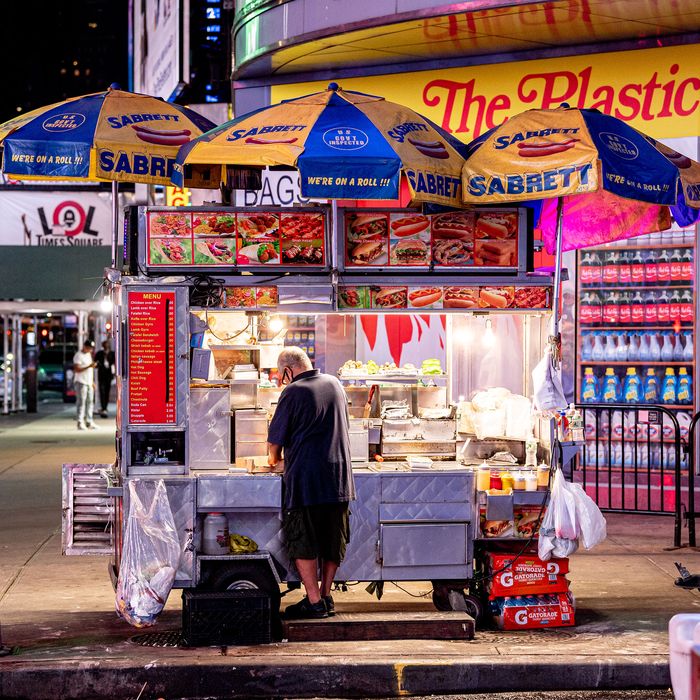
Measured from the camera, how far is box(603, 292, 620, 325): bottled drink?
13.1 meters

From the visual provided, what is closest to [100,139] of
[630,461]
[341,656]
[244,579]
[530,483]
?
[244,579]

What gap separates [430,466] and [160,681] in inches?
100

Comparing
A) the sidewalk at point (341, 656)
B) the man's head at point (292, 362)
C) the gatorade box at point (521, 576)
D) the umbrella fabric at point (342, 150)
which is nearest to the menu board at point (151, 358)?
the man's head at point (292, 362)

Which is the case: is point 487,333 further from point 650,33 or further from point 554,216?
point 650,33

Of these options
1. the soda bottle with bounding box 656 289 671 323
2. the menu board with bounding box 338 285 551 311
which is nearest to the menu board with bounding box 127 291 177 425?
the menu board with bounding box 338 285 551 311

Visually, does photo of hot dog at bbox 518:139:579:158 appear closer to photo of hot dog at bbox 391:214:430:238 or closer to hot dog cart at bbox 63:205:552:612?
hot dog cart at bbox 63:205:552:612

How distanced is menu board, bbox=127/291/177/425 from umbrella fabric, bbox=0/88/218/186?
1712mm

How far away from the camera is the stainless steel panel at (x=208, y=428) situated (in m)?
7.80

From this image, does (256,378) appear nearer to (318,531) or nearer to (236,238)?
(236,238)

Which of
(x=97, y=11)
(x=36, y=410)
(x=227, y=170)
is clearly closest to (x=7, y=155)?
(x=227, y=170)

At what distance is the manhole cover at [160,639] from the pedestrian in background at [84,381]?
1635 cm

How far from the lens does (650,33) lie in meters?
12.7

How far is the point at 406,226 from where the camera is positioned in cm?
805

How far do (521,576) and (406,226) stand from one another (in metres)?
2.64
